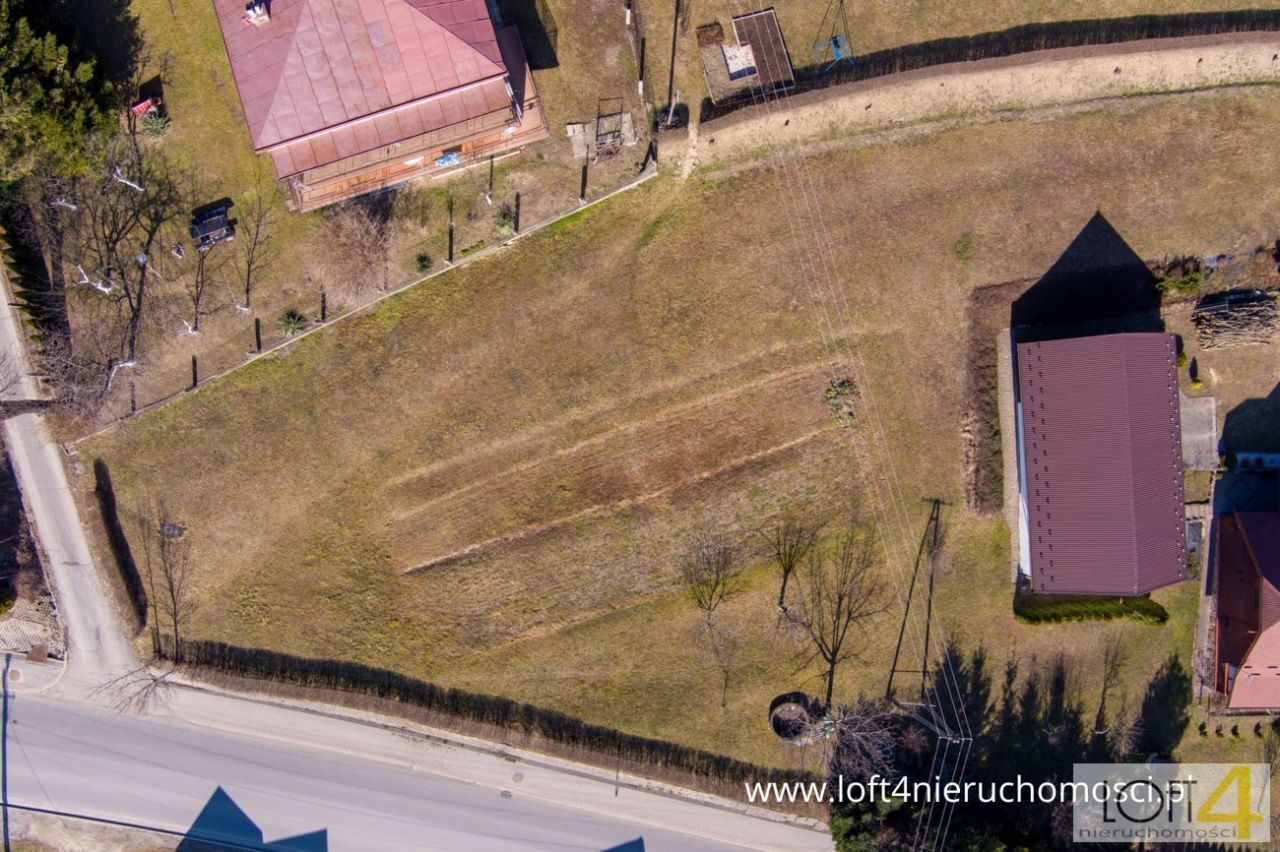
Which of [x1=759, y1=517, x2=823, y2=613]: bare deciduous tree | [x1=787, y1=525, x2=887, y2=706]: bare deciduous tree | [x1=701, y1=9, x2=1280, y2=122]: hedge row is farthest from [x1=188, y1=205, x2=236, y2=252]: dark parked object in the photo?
[x1=787, y1=525, x2=887, y2=706]: bare deciduous tree

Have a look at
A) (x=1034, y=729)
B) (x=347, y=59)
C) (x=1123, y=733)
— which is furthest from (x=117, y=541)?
(x=1123, y=733)

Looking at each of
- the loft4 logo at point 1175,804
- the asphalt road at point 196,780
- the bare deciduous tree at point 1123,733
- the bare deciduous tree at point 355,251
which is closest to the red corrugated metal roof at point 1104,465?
the bare deciduous tree at point 1123,733

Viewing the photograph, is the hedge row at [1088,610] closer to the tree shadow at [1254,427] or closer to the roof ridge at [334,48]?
the tree shadow at [1254,427]

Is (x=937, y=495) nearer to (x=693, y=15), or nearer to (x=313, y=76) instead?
(x=693, y=15)

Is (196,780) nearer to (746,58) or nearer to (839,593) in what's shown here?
(839,593)

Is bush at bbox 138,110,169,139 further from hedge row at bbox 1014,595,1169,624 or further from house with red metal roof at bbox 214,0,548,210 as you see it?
hedge row at bbox 1014,595,1169,624

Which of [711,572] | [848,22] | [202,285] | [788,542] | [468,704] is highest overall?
[848,22]
